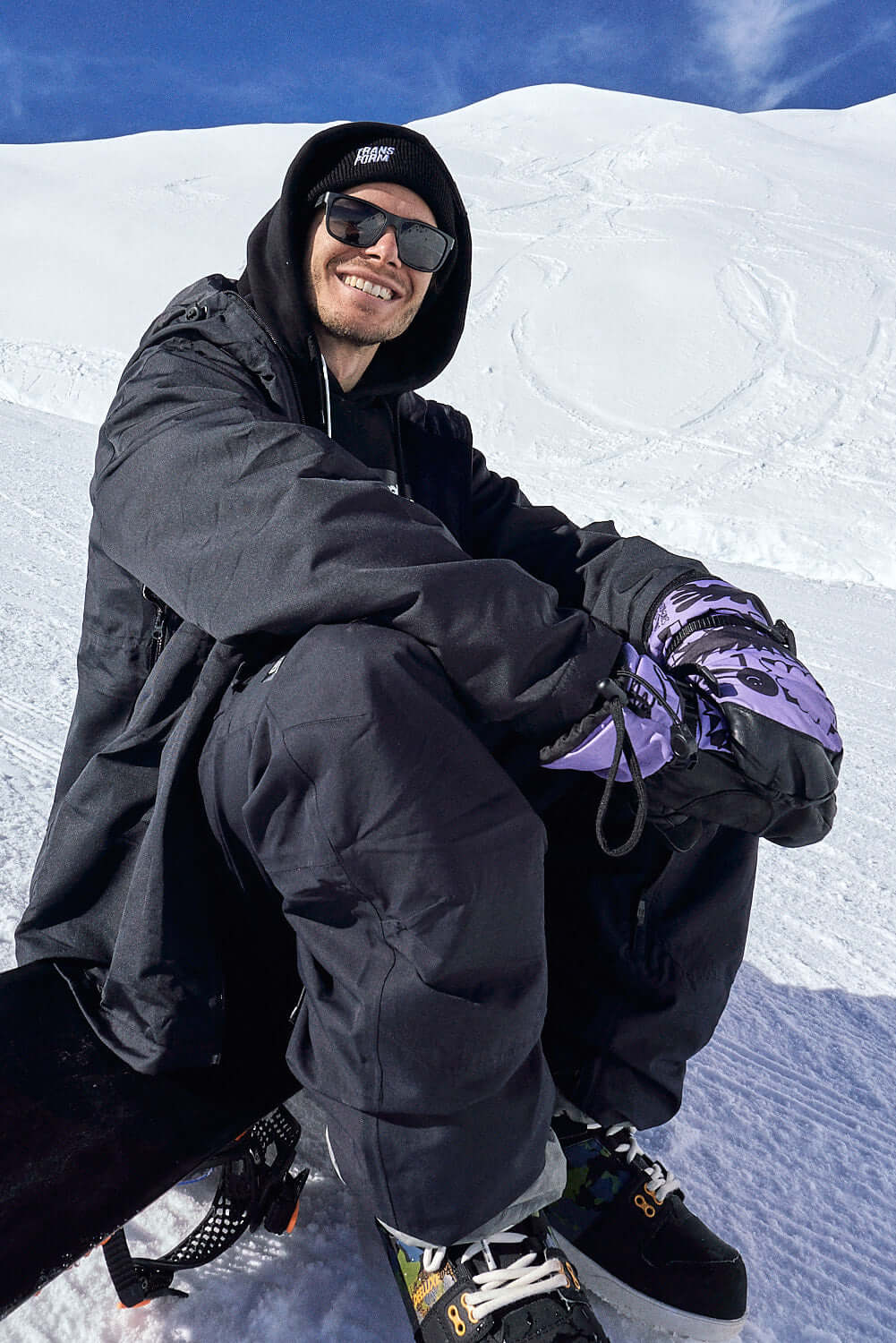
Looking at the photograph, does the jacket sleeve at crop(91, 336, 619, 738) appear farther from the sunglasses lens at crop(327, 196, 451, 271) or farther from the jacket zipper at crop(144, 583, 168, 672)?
the sunglasses lens at crop(327, 196, 451, 271)

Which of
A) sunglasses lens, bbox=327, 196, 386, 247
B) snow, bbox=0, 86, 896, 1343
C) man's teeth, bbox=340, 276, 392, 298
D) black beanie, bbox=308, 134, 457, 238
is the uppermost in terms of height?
black beanie, bbox=308, 134, 457, 238

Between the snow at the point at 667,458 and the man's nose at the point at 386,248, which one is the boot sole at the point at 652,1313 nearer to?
the snow at the point at 667,458

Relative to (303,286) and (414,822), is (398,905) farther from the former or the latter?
(303,286)

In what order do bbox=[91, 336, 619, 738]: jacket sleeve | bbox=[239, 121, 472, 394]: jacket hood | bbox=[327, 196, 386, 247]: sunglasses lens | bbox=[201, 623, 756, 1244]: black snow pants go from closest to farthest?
bbox=[201, 623, 756, 1244]: black snow pants, bbox=[91, 336, 619, 738]: jacket sleeve, bbox=[239, 121, 472, 394]: jacket hood, bbox=[327, 196, 386, 247]: sunglasses lens

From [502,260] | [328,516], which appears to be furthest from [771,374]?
[328,516]

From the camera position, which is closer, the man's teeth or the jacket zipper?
the jacket zipper

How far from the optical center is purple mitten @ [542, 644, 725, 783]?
1114 millimetres

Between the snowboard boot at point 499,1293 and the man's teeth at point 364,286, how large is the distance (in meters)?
1.40

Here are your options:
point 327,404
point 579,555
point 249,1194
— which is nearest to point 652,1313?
point 249,1194

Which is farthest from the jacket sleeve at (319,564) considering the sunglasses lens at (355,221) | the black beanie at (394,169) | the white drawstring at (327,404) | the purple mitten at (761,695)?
the black beanie at (394,169)

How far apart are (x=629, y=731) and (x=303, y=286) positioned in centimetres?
97

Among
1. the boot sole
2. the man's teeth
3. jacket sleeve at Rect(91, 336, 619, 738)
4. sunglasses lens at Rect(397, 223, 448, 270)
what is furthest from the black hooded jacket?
the boot sole

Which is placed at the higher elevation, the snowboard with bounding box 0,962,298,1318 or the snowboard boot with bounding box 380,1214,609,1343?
the snowboard with bounding box 0,962,298,1318

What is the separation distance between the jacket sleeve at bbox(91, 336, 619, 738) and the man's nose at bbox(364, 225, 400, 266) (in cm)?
65
